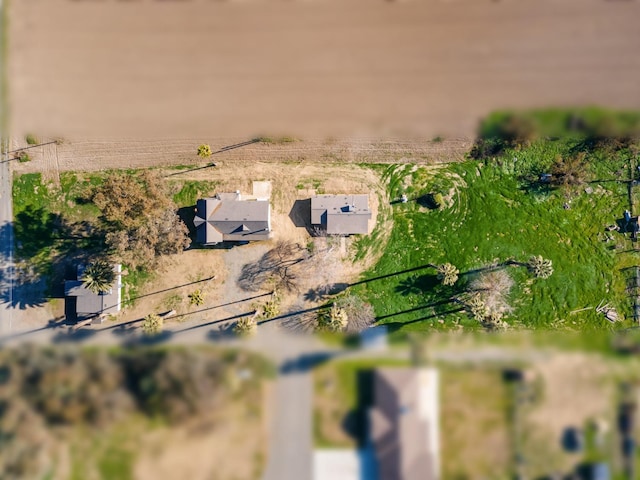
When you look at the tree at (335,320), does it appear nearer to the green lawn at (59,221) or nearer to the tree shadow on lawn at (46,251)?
the green lawn at (59,221)

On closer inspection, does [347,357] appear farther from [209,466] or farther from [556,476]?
[556,476]

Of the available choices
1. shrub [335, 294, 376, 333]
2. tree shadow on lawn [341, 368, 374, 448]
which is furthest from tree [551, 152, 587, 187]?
tree shadow on lawn [341, 368, 374, 448]

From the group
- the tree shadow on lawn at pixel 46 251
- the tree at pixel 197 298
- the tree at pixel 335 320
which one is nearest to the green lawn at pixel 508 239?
the tree at pixel 335 320

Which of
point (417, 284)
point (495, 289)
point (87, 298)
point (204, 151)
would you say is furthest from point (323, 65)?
point (87, 298)

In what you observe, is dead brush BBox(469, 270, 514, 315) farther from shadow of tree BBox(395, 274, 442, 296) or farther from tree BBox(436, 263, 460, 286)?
shadow of tree BBox(395, 274, 442, 296)

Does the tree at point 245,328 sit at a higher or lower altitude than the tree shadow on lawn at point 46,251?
lower

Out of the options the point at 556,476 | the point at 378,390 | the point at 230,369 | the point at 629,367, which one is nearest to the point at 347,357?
the point at 378,390
